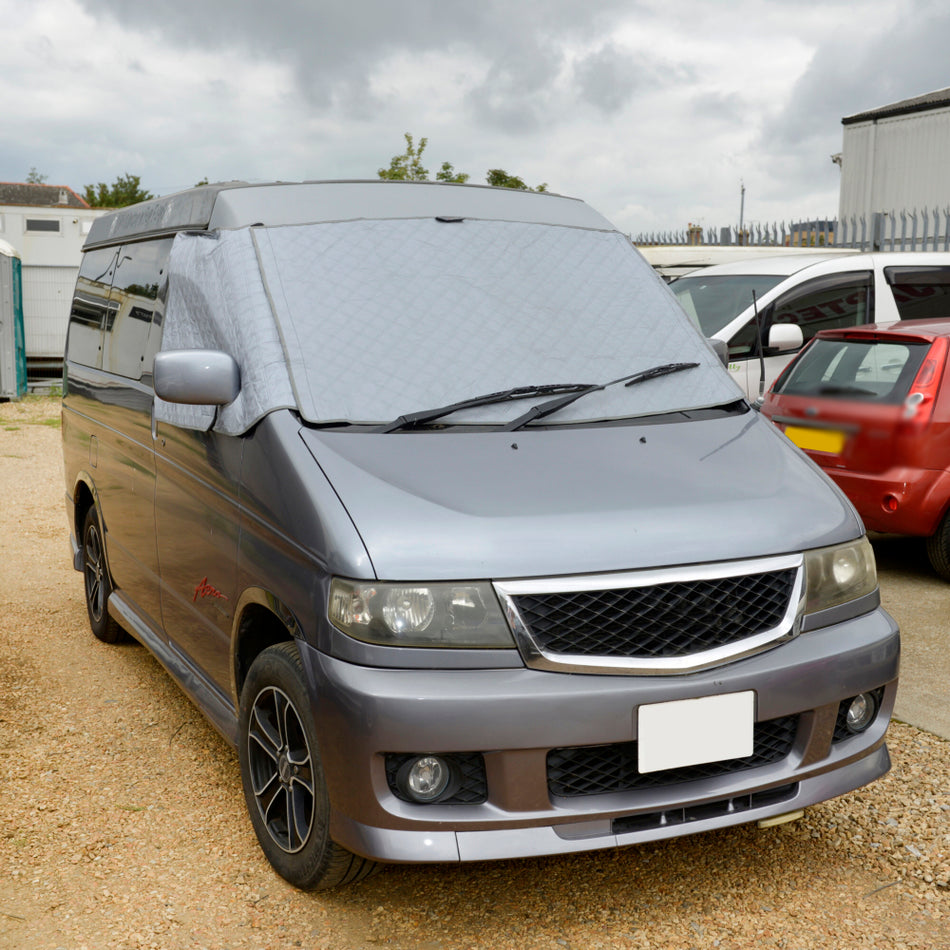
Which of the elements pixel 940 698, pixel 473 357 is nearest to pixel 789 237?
pixel 940 698

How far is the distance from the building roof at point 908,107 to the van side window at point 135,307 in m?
21.4

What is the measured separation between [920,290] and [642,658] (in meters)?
7.73

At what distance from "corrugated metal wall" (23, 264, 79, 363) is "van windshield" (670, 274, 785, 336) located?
1538 cm

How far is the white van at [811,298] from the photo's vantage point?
28.5 feet

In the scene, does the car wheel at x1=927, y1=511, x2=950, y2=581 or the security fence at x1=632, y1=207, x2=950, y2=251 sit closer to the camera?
the car wheel at x1=927, y1=511, x2=950, y2=581

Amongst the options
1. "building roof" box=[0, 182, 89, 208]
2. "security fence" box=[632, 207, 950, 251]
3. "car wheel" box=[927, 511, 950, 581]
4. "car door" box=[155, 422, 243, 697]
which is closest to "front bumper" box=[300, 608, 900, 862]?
"car door" box=[155, 422, 243, 697]

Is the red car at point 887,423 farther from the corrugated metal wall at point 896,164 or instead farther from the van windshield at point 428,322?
the corrugated metal wall at point 896,164

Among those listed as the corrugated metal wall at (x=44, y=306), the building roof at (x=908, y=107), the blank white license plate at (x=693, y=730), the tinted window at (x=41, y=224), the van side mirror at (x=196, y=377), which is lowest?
the blank white license plate at (x=693, y=730)

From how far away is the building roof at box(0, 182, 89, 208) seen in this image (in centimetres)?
5700

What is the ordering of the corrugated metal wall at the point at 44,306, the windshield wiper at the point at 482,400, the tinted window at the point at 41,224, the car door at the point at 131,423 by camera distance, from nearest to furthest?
1. the windshield wiper at the point at 482,400
2. the car door at the point at 131,423
3. the corrugated metal wall at the point at 44,306
4. the tinted window at the point at 41,224

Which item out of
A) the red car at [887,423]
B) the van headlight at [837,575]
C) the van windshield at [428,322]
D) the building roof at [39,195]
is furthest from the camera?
the building roof at [39,195]

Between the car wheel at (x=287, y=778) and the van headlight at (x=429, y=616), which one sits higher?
the van headlight at (x=429, y=616)

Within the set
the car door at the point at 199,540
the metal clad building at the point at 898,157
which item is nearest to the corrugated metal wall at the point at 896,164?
the metal clad building at the point at 898,157

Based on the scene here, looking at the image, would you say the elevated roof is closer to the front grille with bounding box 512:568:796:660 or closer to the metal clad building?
the front grille with bounding box 512:568:796:660
